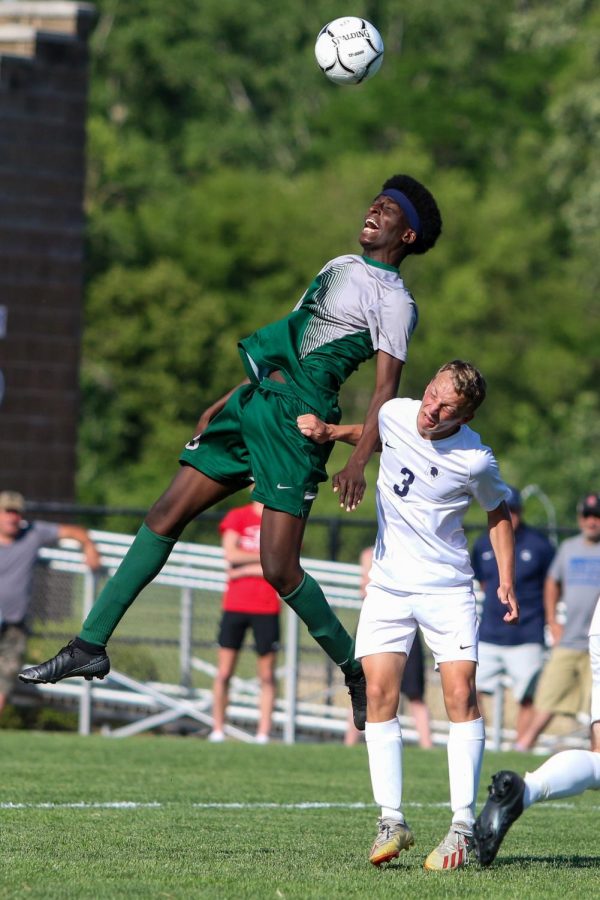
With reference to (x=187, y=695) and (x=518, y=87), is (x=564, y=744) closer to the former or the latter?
(x=187, y=695)

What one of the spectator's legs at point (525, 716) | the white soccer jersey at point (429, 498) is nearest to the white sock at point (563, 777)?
the white soccer jersey at point (429, 498)

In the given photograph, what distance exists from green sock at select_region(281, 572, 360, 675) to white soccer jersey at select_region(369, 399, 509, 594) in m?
0.49

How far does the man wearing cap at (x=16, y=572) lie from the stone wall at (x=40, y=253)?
14.3 ft

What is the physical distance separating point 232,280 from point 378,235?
53700mm

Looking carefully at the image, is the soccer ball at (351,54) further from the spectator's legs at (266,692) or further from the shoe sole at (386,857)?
the spectator's legs at (266,692)

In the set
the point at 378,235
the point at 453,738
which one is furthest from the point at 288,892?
the point at 378,235

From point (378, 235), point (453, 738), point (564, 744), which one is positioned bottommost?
point (564, 744)

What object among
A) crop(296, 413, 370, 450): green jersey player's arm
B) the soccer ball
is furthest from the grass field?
the soccer ball

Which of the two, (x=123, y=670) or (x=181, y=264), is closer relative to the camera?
(x=123, y=670)

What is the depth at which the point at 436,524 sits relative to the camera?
22.9 feet

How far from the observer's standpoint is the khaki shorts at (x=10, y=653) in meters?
15.0

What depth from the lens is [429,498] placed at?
22.8 feet

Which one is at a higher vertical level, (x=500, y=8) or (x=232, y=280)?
(x=500, y=8)

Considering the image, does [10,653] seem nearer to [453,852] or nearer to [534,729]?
[534,729]
